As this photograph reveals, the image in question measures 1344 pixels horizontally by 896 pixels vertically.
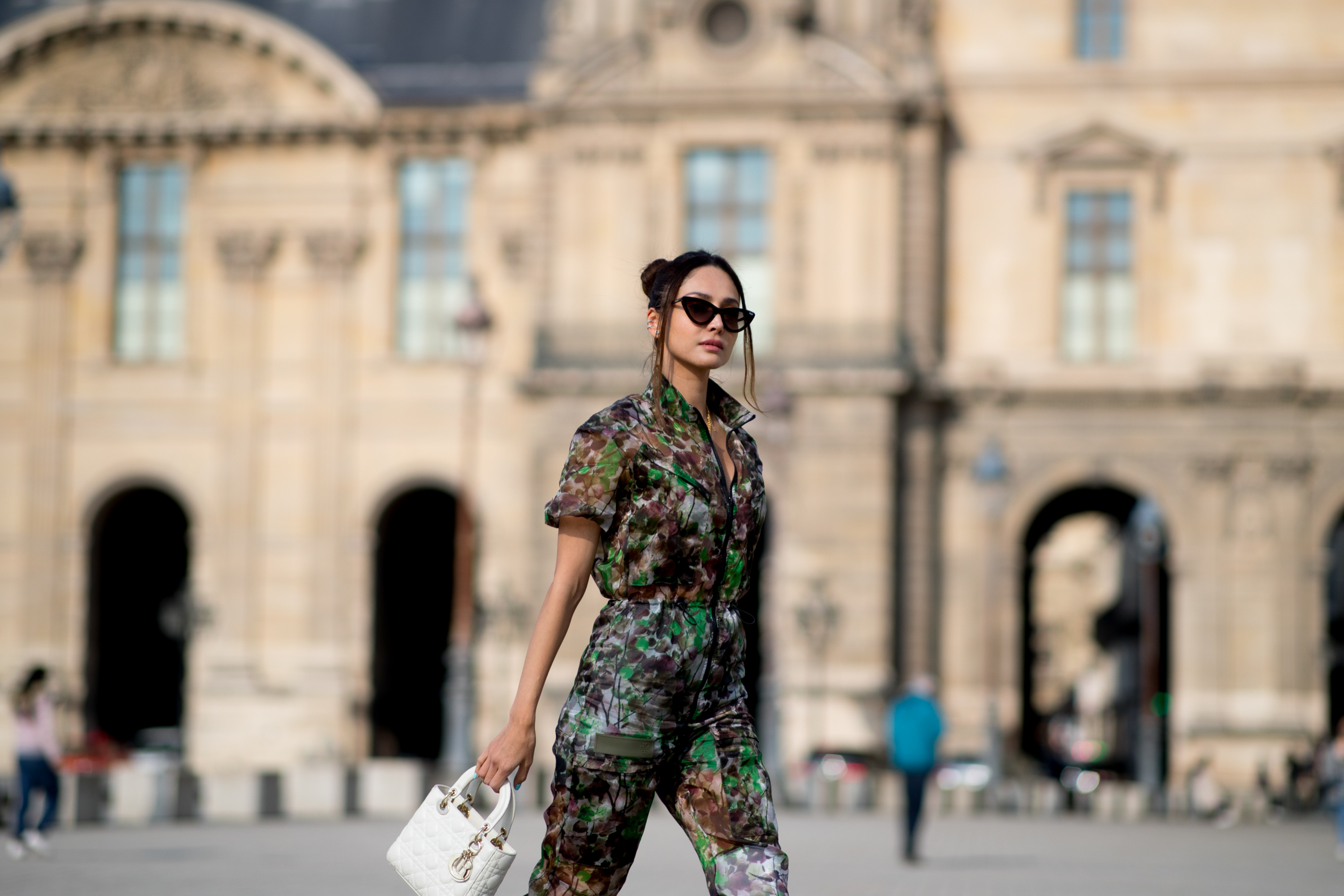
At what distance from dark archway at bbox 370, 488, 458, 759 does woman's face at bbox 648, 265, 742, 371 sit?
3995cm

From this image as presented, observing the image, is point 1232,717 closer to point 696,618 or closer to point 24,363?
point 24,363

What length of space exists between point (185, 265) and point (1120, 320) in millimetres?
18537

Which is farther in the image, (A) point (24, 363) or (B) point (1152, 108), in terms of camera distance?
(A) point (24, 363)

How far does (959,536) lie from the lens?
43.6 metres

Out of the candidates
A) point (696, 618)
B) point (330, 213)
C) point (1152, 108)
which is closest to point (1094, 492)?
point (1152, 108)

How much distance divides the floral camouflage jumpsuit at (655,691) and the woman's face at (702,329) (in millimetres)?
268

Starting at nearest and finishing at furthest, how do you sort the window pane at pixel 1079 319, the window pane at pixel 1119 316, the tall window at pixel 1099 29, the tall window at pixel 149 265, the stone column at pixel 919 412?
the stone column at pixel 919 412 < the window pane at pixel 1119 316 < the window pane at pixel 1079 319 < the tall window at pixel 1099 29 < the tall window at pixel 149 265

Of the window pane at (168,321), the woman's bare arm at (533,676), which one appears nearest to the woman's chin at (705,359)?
the woman's bare arm at (533,676)

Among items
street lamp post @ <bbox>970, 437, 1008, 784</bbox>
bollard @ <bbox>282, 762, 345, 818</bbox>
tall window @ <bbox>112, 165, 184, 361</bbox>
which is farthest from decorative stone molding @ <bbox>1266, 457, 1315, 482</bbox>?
tall window @ <bbox>112, 165, 184, 361</bbox>

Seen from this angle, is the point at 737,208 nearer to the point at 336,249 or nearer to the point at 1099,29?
the point at 1099,29

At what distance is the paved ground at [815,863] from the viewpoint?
16906 millimetres

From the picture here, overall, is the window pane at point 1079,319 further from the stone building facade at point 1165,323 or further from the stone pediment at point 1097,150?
the stone pediment at point 1097,150

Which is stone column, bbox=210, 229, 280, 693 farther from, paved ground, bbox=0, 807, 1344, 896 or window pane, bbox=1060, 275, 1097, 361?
paved ground, bbox=0, 807, 1344, 896

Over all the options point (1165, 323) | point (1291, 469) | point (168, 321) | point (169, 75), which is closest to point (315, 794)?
point (168, 321)
